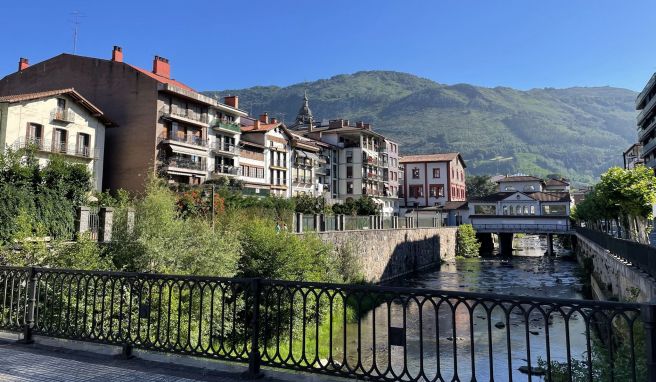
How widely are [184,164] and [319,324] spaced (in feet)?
96.7

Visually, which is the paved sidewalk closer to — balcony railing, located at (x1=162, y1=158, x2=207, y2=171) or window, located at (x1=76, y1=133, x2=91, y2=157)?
window, located at (x1=76, y1=133, x2=91, y2=157)

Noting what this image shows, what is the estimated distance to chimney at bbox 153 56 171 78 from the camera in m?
48.4

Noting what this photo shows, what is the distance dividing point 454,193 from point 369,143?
25.4m

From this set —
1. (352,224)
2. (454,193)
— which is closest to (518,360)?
(352,224)

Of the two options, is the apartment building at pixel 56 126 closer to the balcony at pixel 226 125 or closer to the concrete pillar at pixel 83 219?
the balcony at pixel 226 125

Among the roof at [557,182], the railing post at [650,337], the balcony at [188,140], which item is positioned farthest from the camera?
the roof at [557,182]

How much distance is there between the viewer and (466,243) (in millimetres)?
75125

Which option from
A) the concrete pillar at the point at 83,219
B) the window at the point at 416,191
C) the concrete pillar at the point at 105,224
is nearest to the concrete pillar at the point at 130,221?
the concrete pillar at the point at 105,224

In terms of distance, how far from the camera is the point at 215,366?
22.1 feet

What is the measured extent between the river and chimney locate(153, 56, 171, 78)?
1328 inches

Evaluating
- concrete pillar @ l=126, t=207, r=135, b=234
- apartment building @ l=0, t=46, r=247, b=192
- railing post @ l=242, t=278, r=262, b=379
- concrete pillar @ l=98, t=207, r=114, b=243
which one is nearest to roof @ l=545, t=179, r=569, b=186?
apartment building @ l=0, t=46, r=247, b=192

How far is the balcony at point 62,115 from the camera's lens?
35906 mm

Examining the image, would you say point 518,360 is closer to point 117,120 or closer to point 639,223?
point 639,223

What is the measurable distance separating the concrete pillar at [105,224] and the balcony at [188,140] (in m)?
24.7
